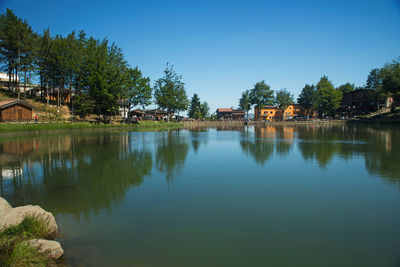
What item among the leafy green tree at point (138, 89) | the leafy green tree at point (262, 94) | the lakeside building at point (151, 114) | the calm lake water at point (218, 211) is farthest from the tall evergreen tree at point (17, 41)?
the leafy green tree at point (262, 94)

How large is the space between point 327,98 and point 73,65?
82.1 metres

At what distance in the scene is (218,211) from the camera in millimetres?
7738

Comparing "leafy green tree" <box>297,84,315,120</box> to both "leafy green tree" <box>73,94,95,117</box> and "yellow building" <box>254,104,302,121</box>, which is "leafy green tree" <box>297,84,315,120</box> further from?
"leafy green tree" <box>73,94,95,117</box>

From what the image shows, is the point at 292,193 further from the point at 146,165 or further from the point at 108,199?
the point at 146,165

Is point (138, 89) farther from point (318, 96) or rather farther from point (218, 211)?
point (318, 96)

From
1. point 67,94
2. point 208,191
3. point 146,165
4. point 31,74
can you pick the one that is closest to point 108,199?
point 208,191

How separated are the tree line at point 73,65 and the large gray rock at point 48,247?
46778 millimetres

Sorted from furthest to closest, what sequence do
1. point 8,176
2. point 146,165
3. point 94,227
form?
point 146,165
point 8,176
point 94,227

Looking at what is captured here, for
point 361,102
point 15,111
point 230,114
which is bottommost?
point 15,111

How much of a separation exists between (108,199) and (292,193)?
6.88m

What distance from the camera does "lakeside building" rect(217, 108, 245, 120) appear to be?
389 feet

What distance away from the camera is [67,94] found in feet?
195

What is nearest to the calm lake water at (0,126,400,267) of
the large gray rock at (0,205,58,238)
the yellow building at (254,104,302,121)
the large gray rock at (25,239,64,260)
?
the large gray rock at (25,239,64,260)

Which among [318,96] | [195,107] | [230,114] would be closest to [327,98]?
[318,96]
